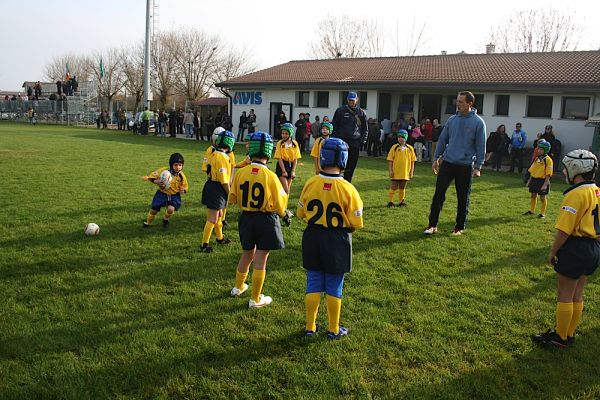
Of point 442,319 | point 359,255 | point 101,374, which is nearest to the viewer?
point 101,374

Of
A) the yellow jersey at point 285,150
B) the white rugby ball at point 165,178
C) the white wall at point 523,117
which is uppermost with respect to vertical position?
the white wall at point 523,117

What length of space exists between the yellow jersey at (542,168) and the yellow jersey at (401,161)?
7.91 ft

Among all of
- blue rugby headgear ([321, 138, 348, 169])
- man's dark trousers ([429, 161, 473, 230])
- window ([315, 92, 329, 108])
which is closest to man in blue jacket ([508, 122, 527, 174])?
window ([315, 92, 329, 108])

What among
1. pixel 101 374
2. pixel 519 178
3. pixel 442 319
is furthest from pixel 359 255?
pixel 519 178

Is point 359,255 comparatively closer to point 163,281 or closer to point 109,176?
point 163,281

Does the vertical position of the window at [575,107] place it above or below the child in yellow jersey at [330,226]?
above

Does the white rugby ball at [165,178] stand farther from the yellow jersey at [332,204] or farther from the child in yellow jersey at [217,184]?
the yellow jersey at [332,204]

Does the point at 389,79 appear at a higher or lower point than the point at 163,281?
higher

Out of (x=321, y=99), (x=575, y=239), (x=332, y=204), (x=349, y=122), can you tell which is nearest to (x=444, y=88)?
(x=321, y=99)

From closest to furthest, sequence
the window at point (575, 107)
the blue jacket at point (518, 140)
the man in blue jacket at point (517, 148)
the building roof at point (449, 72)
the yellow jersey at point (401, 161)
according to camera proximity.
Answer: the yellow jersey at point (401, 161)
the man in blue jacket at point (517, 148)
the blue jacket at point (518, 140)
the window at point (575, 107)
the building roof at point (449, 72)

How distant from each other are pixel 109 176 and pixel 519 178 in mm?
13009

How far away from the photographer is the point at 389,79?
25.6 metres

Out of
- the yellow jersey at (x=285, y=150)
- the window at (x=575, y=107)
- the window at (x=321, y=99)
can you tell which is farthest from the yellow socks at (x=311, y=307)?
the window at (x=321, y=99)

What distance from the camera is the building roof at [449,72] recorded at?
71.6 ft
